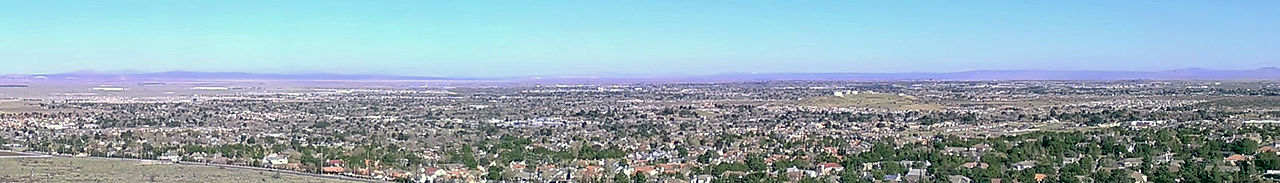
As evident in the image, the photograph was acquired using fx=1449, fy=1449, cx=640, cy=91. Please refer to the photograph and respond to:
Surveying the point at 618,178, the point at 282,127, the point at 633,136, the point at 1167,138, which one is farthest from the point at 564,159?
the point at 282,127

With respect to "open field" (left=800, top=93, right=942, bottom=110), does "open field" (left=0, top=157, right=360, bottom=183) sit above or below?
above

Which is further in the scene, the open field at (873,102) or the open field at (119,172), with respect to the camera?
the open field at (873,102)

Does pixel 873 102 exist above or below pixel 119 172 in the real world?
below

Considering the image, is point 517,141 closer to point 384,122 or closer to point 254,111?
point 384,122

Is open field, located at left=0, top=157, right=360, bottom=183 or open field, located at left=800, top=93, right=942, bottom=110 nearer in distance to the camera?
open field, located at left=0, top=157, right=360, bottom=183
